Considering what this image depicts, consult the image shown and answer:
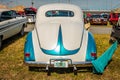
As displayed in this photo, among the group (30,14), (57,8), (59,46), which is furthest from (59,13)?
(30,14)

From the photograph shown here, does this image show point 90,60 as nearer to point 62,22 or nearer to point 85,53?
point 85,53

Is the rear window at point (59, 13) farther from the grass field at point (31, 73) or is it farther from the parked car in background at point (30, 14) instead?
the parked car in background at point (30, 14)

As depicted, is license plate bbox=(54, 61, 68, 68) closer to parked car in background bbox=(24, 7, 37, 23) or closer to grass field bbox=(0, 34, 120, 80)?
grass field bbox=(0, 34, 120, 80)

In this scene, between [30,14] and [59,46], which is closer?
[59,46]

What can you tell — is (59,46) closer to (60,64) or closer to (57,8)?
(60,64)

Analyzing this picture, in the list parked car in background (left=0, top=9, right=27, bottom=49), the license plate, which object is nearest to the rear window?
parked car in background (left=0, top=9, right=27, bottom=49)

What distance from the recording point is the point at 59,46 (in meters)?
6.46

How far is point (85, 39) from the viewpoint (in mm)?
6836

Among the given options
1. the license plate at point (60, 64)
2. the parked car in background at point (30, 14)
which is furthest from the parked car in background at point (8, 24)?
the parked car in background at point (30, 14)

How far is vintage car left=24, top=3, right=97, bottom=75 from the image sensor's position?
634cm

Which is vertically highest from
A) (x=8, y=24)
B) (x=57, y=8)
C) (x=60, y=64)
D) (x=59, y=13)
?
(x=57, y=8)

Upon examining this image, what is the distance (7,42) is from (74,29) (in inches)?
218

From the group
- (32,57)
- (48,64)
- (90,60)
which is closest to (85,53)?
(90,60)

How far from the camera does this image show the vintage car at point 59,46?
634 centimetres
